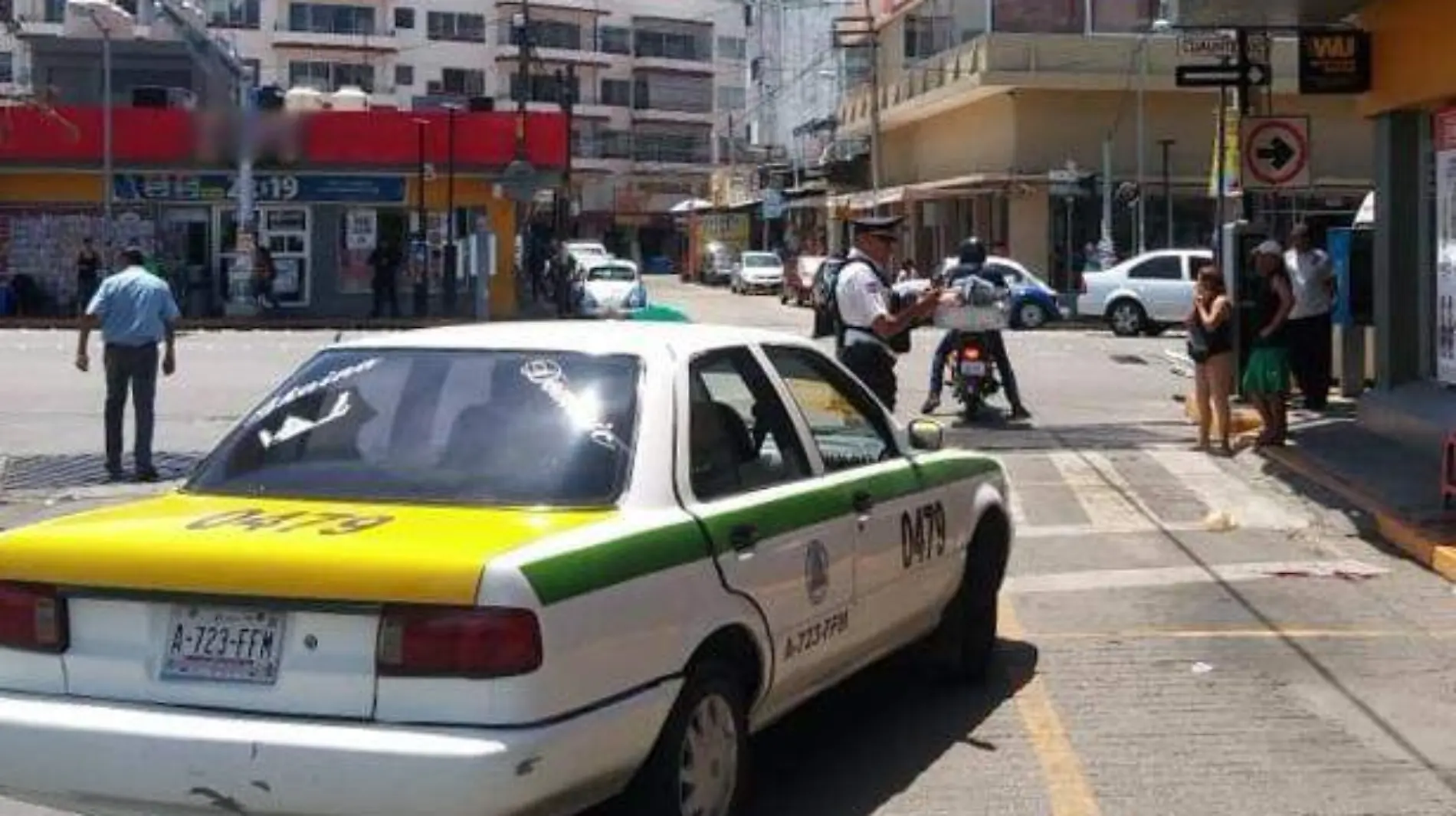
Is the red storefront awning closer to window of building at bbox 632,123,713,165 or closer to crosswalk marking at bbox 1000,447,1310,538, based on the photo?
crosswalk marking at bbox 1000,447,1310,538

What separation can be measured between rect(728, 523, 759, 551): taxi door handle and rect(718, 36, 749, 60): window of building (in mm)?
98951

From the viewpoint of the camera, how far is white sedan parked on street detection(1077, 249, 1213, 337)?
1416 inches

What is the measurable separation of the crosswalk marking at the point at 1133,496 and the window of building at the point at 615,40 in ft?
275

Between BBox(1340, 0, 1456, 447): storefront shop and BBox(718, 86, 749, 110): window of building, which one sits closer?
BBox(1340, 0, 1456, 447): storefront shop

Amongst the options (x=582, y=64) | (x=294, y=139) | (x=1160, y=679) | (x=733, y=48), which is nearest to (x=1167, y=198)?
(x=294, y=139)

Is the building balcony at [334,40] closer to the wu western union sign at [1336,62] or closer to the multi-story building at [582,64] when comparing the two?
the multi-story building at [582,64]

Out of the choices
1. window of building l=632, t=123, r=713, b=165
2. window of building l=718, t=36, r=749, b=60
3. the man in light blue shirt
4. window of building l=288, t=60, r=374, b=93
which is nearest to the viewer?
the man in light blue shirt

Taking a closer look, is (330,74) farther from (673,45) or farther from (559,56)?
(673,45)

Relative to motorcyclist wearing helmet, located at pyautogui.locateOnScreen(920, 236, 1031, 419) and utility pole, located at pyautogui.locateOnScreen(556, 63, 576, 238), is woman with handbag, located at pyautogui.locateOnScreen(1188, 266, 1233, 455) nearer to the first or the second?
motorcyclist wearing helmet, located at pyautogui.locateOnScreen(920, 236, 1031, 419)

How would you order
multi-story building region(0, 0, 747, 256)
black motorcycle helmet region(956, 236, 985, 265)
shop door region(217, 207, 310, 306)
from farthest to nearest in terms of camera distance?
multi-story building region(0, 0, 747, 256)
shop door region(217, 207, 310, 306)
black motorcycle helmet region(956, 236, 985, 265)

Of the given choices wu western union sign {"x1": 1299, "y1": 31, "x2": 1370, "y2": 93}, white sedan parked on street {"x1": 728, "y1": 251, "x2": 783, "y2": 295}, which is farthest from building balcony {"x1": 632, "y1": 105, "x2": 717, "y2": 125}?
wu western union sign {"x1": 1299, "y1": 31, "x2": 1370, "y2": 93}

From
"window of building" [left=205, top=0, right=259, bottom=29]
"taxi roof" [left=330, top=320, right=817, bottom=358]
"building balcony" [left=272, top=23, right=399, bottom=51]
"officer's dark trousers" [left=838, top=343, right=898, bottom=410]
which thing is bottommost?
"officer's dark trousers" [left=838, top=343, right=898, bottom=410]

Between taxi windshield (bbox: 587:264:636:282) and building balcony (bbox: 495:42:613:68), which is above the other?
building balcony (bbox: 495:42:613:68)

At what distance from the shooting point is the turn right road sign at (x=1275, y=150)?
16.8 metres
